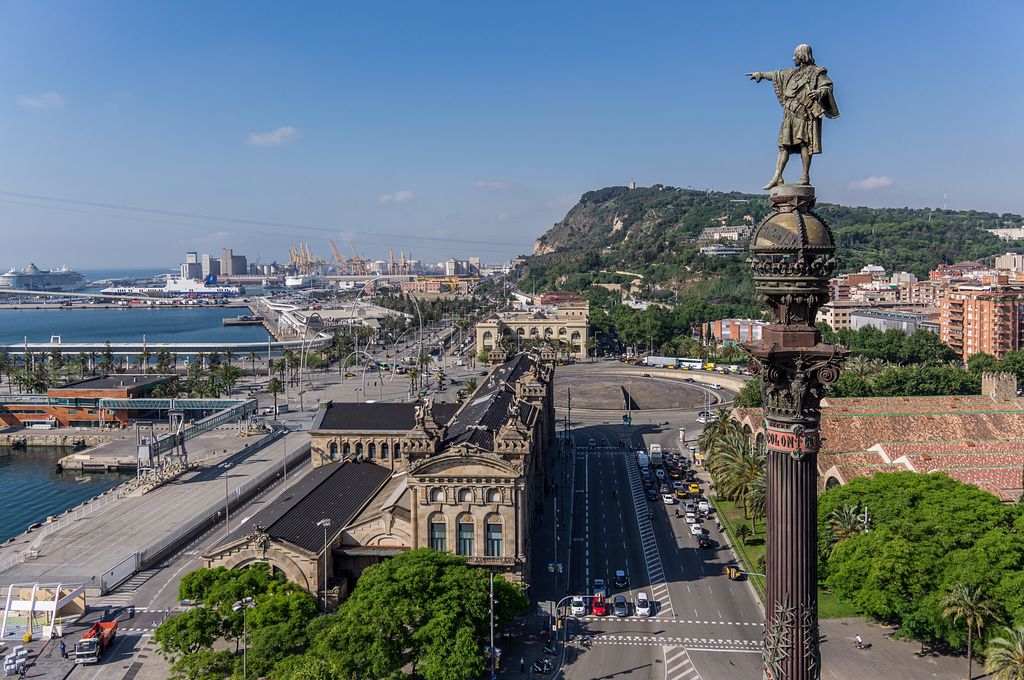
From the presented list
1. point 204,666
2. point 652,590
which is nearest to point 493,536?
point 652,590

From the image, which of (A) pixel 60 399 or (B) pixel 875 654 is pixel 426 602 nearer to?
(B) pixel 875 654

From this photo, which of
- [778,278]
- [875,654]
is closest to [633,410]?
[875,654]

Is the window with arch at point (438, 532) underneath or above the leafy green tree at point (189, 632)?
above

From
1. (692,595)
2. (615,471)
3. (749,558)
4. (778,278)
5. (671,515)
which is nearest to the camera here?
(778,278)

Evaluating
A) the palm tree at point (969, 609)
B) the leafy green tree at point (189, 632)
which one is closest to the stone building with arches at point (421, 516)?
the leafy green tree at point (189, 632)

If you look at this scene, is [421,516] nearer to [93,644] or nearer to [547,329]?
[93,644]

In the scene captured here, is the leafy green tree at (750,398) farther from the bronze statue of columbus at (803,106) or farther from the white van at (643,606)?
the bronze statue of columbus at (803,106)
